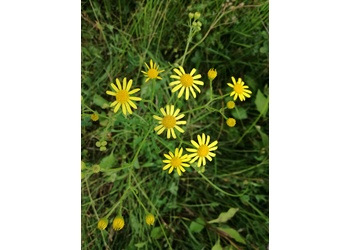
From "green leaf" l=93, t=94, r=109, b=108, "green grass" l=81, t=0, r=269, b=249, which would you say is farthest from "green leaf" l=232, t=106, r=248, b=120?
"green leaf" l=93, t=94, r=109, b=108

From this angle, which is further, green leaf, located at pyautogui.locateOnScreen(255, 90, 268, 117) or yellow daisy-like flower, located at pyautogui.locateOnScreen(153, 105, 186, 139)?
green leaf, located at pyautogui.locateOnScreen(255, 90, 268, 117)

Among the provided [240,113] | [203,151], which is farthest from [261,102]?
[203,151]

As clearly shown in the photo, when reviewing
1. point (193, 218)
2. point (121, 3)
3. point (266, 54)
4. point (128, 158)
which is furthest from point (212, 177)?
point (121, 3)

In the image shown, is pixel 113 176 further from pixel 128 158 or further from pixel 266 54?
pixel 266 54

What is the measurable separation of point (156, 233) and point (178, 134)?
0.91 feet

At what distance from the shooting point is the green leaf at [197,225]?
0.99 metres

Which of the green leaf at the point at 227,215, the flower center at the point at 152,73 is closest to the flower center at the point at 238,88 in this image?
the flower center at the point at 152,73

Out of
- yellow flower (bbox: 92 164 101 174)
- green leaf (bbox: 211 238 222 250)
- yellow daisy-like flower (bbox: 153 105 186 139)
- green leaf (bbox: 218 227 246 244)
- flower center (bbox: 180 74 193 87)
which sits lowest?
green leaf (bbox: 211 238 222 250)

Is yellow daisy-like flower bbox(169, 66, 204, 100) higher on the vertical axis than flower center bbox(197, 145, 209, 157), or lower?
higher

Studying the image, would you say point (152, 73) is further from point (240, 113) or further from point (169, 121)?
point (240, 113)

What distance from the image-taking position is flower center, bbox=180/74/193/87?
89 cm

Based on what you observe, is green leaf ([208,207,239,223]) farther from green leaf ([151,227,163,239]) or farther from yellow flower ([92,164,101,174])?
yellow flower ([92,164,101,174])

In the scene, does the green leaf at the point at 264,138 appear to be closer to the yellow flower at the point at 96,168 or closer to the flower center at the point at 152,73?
the flower center at the point at 152,73

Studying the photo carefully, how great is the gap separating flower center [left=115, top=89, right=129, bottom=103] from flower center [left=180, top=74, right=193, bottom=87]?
5.5 inches
